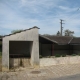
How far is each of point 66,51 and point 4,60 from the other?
42.0 ft

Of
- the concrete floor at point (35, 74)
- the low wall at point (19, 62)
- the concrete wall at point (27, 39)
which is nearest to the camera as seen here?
the concrete floor at point (35, 74)

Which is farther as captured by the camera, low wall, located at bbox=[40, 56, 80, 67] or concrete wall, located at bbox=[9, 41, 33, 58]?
concrete wall, located at bbox=[9, 41, 33, 58]

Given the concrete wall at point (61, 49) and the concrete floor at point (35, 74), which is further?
the concrete wall at point (61, 49)

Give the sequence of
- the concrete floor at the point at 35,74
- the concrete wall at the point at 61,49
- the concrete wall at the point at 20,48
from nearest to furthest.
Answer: the concrete floor at the point at 35,74, the concrete wall at the point at 20,48, the concrete wall at the point at 61,49

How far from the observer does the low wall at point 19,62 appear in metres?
16.5

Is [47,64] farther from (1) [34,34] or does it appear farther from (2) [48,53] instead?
(2) [48,53]

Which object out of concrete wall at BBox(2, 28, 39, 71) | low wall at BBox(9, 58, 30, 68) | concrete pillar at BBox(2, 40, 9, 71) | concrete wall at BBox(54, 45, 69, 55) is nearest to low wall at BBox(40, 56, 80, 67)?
concrete wall at BBox(2, 28, 39, 71)

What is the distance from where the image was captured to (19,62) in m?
17.0

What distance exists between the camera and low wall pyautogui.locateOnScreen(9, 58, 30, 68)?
1650cm

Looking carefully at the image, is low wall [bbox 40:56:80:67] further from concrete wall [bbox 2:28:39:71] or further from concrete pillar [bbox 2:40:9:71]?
concrete pillar [bbox 2:40:9:71]

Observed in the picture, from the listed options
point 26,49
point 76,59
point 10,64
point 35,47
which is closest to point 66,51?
point 76,59

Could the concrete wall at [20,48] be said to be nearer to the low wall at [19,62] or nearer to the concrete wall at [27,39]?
the low wall at [19,62]

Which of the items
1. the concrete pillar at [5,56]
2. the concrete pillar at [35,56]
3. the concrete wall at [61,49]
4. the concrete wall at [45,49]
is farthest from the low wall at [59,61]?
the concrete wall at [61,49]

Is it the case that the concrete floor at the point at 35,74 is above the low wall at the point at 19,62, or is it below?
below
